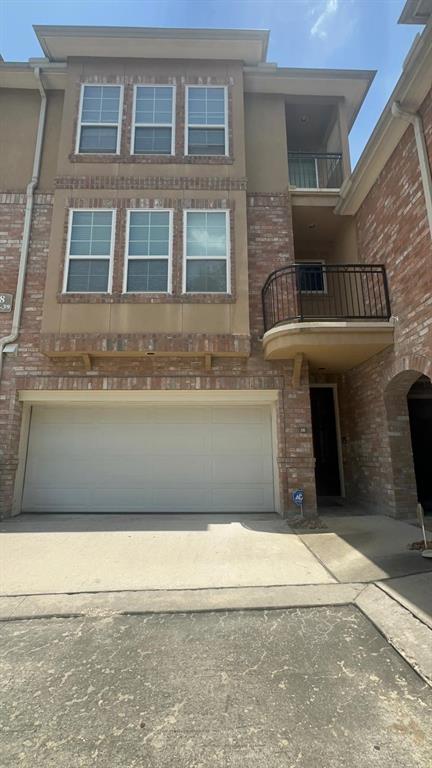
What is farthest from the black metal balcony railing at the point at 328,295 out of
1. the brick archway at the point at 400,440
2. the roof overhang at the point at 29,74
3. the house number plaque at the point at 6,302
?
the roof overhang at the point at 29,74

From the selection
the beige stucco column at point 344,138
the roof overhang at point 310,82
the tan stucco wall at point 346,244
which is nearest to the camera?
the tan stucco wall at point 346,244

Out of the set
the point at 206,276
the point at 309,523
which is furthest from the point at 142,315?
the point at 309,523

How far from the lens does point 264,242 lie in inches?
283

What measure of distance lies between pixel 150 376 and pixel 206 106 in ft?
19.3

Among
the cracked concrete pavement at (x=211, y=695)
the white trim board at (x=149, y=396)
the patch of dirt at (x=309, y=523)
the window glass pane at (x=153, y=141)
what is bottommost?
the cracked concrete pavement at (x=211, y=695)

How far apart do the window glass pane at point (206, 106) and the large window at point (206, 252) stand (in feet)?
7.23

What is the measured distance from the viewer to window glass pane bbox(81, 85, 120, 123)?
7422 mm

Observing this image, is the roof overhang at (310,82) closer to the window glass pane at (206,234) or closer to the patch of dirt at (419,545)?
the window glass pane at (206,234)

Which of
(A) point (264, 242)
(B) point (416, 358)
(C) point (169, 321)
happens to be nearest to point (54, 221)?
(C) point (169, 321)

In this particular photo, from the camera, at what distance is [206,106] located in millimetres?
7574

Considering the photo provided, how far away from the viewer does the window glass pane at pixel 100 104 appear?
742 cm

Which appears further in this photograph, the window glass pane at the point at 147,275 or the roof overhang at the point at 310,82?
the roof overhang at the point at 310,82

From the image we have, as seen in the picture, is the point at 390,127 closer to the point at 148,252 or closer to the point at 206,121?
the point at 206,121

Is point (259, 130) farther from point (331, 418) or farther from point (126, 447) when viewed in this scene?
point (126, 447)
